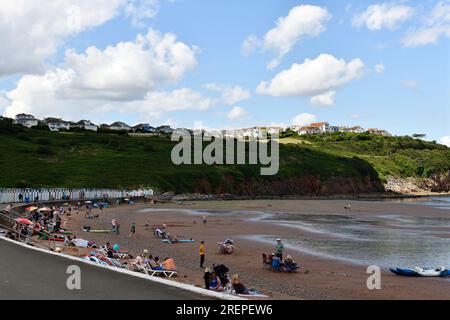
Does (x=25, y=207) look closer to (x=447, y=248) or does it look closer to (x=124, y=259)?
(x=124, y=259)

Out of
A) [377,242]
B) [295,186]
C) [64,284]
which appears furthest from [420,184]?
[64,284]

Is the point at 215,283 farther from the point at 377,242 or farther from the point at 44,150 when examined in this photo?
the point at 44,150

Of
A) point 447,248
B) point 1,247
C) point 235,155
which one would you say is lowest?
point 447,248

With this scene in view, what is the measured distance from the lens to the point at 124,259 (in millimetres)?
28203

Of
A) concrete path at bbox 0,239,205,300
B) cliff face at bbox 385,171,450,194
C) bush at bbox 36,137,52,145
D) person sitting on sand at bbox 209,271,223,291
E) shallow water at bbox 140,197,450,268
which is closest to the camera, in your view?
concrete path at bbox 0,239,205,300

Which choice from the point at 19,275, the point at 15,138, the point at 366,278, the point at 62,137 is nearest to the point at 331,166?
the point at 62,137

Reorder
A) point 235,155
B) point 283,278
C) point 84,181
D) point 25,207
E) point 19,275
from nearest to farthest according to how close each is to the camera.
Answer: point 19,275, point 283,278, point 25,207, point 84,181, point 235,155

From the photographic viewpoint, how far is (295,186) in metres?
144

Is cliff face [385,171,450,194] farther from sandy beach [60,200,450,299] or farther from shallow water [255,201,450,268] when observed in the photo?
sandy beach [60,200,450,299]

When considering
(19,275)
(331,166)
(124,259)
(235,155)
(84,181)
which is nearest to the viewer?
(19,275)

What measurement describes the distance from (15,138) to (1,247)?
381 feet

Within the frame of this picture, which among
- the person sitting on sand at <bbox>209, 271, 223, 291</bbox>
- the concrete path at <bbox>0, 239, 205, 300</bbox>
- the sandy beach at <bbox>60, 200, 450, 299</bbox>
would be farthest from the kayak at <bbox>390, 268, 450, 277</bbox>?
the concrete path at <bbox>0, 239, 205, 300</bbox>

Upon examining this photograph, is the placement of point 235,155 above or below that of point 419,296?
above

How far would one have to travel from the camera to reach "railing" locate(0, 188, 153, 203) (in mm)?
60741
